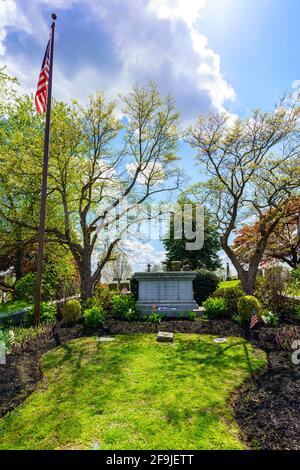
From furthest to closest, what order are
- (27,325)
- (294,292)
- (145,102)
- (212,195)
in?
1. (212,195)
2. (145,102)
3. (294,292)
4. (27,325)

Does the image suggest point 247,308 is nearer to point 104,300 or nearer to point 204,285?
point 204,285

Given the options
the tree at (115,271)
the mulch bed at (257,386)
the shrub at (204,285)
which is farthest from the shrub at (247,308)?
the tree at (115,271)

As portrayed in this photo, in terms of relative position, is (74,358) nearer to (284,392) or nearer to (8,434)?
(8,434)

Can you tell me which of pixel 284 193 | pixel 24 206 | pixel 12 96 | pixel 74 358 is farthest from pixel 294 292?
pixel 12 96

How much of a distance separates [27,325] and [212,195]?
10041 millimetres

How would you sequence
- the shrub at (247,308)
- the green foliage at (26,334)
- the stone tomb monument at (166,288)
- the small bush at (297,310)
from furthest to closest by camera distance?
1. the stone tomb monument at (166,288)
2. the small bush at (297,310)
3. the shrub at (247,308)
4. the green foliage at (26,334)

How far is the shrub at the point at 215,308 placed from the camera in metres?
10.9

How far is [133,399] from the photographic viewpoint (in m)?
4.58

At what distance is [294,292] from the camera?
11.8 m

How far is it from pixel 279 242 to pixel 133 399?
14.7 meters

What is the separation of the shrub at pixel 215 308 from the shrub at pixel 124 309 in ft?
9.17

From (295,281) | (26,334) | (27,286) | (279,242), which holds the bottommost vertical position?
(26,334)

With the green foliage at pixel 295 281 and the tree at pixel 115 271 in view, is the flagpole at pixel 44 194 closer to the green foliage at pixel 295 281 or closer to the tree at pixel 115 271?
the green foliage at pixel 295 281

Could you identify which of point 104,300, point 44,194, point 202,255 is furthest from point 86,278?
point 202,255
